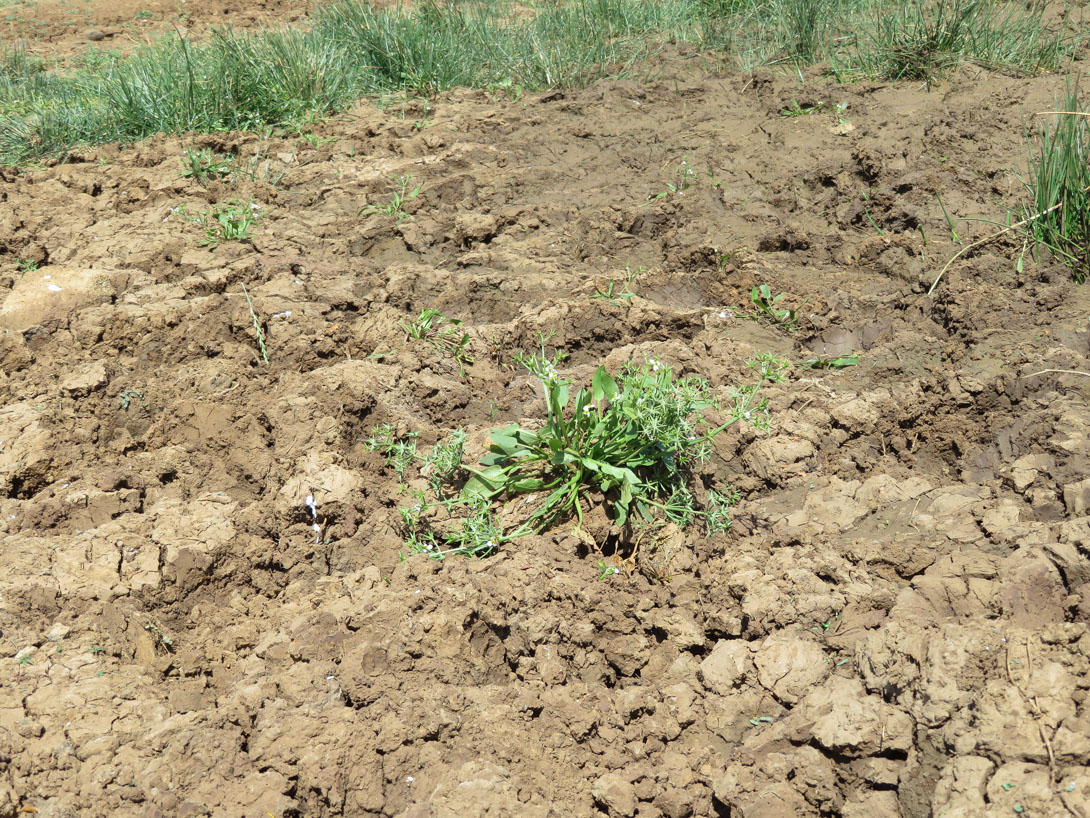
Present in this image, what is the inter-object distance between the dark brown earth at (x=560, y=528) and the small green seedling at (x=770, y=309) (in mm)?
59

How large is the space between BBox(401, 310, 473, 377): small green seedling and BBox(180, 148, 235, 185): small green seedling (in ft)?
6.52

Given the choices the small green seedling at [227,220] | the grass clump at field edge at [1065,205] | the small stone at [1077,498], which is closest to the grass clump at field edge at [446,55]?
the small green seedling at [227,220]

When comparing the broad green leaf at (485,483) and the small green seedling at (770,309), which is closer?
the broad green leaf at (485,483)

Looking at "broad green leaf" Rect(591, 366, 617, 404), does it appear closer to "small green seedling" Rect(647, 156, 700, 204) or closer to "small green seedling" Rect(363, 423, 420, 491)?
"small green seedling" Rect(363, 423, 420, 491)

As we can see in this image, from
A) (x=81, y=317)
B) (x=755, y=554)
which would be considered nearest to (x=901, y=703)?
(x=755, y=554)

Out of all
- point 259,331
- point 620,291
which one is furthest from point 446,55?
point 259,331

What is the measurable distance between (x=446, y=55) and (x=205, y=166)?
2030 mm

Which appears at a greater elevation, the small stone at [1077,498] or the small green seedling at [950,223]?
the small green seedling at [950,223]

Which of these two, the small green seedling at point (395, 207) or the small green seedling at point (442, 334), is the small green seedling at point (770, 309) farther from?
the small green seedling at point (395, 207)

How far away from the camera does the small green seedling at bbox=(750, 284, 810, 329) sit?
12.1 feet

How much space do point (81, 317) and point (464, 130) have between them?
261 centimetres

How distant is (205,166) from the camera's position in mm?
5020

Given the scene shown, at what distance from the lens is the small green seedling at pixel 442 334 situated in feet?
11.8

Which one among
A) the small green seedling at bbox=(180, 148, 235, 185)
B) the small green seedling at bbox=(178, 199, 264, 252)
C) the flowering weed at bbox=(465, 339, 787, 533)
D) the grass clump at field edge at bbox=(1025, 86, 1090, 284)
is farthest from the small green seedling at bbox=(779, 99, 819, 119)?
the small green seedling at bbox=(180, 148, 235, 185)
